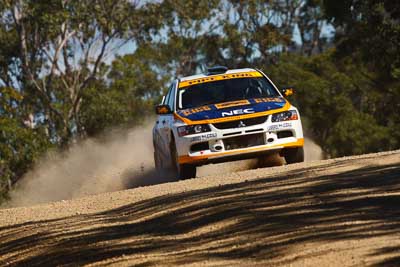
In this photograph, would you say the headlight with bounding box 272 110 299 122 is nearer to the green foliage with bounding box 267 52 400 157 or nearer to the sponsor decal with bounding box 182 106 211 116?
the sponsor decal with bounding box 182 106 211 116

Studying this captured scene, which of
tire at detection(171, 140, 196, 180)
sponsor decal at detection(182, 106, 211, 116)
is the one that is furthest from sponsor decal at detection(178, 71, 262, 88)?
tire at detection(171, 140, 196, 180)

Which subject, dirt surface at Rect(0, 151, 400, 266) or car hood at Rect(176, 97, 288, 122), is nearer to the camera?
dirt surface at Rect(0, 151, 400, 266)

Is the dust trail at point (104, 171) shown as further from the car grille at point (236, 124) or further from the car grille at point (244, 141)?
the car grille at point (236, 124)

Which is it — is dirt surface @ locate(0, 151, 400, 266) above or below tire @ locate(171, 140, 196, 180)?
above

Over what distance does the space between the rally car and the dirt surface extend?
7.43 feet

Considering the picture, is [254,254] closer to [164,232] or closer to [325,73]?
[164,232]

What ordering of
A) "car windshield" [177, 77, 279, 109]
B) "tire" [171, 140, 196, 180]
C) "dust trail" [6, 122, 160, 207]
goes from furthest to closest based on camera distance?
1. "dust trail" [6, 122, 160, 207]
2. "car windshield" [177, 77, 279, 109]
3. "tire" [171, 140, 196, 180]

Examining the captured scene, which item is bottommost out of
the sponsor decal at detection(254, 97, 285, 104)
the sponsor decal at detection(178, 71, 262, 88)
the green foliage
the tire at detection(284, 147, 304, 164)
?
the green foliage

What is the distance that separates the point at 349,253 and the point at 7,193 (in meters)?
43.1

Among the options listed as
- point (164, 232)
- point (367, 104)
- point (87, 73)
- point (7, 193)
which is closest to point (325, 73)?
point (367, 104)

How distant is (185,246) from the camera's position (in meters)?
8.38

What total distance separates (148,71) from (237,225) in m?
60.2

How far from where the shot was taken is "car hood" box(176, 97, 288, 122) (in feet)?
50.6

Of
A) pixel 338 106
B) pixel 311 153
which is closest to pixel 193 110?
pixel 311 153
